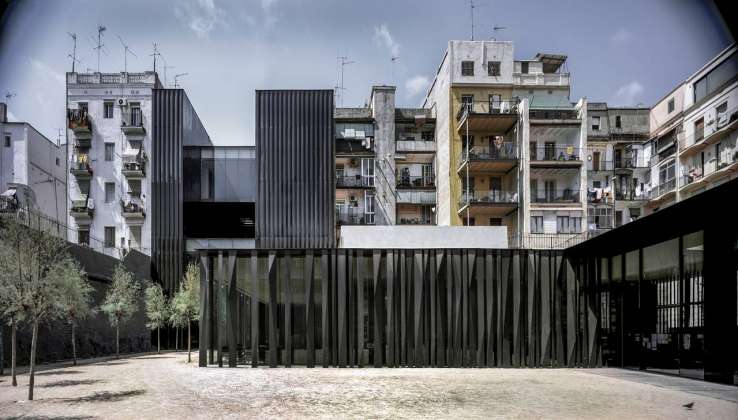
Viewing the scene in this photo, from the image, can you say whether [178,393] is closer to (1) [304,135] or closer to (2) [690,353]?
(2) [690,353]

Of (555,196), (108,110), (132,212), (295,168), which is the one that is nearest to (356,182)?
(295,168)

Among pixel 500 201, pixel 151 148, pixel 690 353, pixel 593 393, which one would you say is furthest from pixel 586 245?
pixel 151 148

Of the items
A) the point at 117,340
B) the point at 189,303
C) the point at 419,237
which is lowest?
the point at 117,340

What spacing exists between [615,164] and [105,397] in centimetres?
4859

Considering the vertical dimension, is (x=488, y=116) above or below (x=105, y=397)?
above

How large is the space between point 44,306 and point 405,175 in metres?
41.5

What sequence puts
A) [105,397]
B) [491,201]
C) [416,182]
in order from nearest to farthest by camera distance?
[105,397]
[491,201]
[416,182]

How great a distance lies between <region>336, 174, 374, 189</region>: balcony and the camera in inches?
2039

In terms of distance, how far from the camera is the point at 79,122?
48.8m

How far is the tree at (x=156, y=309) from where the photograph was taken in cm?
4053

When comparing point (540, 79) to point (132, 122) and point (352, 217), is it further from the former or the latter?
point (132, 122)

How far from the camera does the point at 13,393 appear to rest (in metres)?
16.7

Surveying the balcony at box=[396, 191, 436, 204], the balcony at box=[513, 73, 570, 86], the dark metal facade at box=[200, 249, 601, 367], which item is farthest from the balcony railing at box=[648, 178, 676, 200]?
the dark metal facade at box=[200, 249, 601, 367]

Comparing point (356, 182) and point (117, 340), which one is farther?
point (356, 182)
